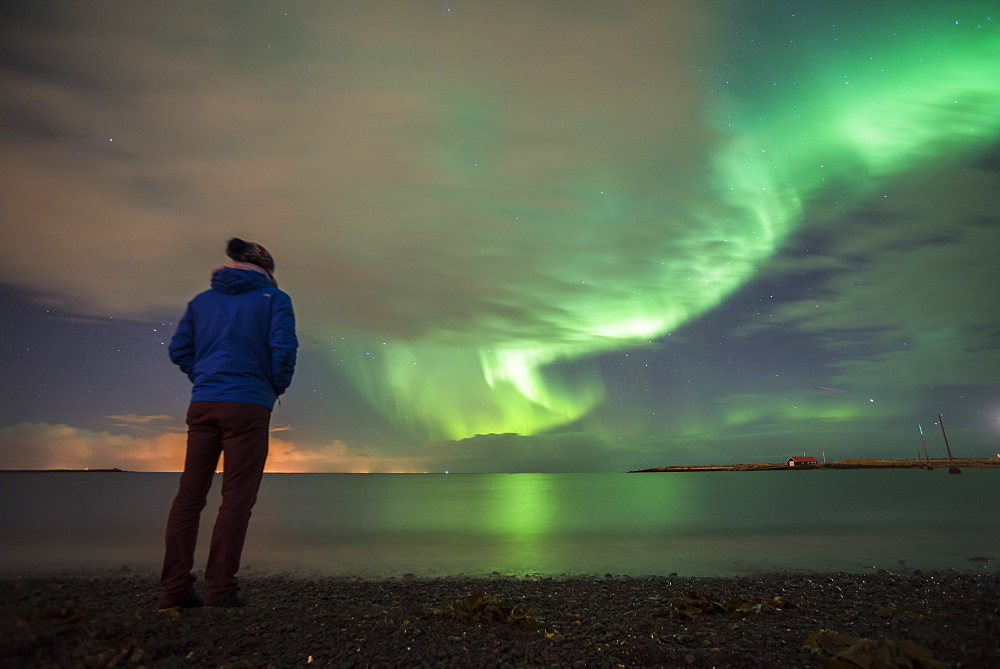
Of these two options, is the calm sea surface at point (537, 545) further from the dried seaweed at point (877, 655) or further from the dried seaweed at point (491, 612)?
the dried seaweed at point (877, 655)

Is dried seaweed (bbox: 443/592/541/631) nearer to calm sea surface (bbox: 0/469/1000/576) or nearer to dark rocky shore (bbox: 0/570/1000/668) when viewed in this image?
dark rocky shore (bbox: 0/570/1000/668)

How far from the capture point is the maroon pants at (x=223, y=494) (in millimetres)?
4363

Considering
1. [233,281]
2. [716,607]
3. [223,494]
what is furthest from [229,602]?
[716,607]

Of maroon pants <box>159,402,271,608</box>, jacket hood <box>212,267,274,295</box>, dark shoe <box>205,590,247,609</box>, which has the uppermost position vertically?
jacket hood <box>212,267,274,295</box>

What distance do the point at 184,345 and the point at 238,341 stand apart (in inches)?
26.2

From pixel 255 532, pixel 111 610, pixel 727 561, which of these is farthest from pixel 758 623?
pixel 255 532

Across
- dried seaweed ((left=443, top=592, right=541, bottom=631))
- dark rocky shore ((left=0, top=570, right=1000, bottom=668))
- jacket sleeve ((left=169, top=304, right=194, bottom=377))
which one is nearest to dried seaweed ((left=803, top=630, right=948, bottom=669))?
dark rocky shore ((left=0, top=570, right=1000, bottom=668))

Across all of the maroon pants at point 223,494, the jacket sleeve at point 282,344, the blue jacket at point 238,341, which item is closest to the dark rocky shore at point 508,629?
the maroon pants at point 223,494

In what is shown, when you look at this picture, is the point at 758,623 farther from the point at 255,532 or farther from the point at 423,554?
the point at 255,532

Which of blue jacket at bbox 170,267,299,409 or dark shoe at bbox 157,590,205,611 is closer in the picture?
dark shoe at bbox 157,590,205,611

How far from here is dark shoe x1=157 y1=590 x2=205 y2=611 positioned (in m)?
4.28

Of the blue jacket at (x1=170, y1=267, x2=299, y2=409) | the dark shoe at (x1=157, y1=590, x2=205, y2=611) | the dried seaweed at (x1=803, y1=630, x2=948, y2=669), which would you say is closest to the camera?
the dried seaweed at (x1=803, y1=630, x2=948, y2=669)

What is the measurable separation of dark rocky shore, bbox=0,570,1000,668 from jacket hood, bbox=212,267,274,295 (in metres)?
2.80

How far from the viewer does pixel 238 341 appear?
4.70 meters
